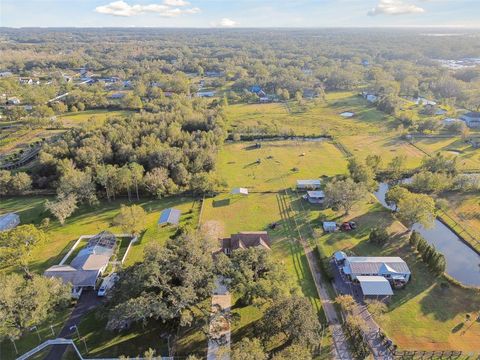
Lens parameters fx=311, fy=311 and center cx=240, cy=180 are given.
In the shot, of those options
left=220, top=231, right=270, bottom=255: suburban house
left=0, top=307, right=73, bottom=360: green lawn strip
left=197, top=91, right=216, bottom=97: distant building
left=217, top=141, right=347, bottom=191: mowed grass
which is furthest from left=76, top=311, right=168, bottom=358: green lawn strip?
left=197, top=91, right=216, bottom=97: distant building

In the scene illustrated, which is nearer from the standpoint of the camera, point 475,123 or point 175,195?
point 175,195

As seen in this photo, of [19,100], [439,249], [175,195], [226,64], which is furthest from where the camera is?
[226,64]

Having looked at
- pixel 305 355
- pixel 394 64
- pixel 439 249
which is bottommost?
pixel 439 249

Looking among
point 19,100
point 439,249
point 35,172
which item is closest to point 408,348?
point 439,249

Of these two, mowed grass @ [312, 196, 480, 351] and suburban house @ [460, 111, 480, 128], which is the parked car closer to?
mowed grass @ [312, 196, 480, 351]

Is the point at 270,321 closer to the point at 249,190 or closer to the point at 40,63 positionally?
the point at 249,190

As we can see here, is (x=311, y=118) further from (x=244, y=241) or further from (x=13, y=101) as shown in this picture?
(x=13, y=101)

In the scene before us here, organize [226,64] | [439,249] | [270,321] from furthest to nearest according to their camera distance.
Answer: [226,64], [439,249], [270,321]
